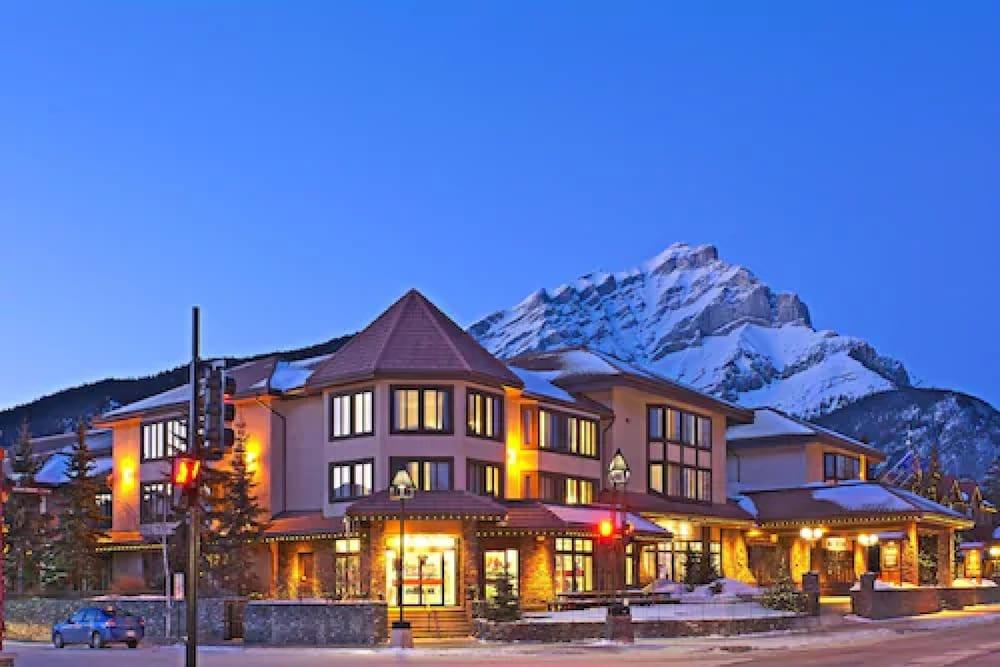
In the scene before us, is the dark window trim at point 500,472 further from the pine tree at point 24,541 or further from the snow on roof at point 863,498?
the snow on roof at point 863,498

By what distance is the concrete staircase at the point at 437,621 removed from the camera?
48844 millimetres

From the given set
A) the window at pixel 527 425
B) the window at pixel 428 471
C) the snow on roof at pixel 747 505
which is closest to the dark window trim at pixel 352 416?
the window at pixel 428 471

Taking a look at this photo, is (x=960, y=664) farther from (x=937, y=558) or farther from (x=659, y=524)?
(x=937, y=558)

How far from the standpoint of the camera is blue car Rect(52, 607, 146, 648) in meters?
45.7

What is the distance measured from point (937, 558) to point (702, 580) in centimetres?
1822

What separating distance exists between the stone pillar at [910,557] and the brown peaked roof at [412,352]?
22541mm

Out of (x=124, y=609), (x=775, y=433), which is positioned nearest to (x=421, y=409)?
(x=124, y=609)

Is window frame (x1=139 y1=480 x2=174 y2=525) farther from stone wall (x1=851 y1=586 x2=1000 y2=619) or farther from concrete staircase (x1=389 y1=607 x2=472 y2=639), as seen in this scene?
stone wall (x1=851 y1=586 x2=1000 y2=619)

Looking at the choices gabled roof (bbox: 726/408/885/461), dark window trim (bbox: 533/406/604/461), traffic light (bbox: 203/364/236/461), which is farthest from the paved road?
gabled roof (bbox: 726/408/885/461)

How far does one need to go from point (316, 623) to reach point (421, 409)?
41.2 feet

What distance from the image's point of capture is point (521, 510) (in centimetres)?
5659

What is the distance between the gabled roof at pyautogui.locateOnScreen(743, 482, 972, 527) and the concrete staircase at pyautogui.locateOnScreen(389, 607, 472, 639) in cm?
2611

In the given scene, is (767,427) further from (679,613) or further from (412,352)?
(679,613)

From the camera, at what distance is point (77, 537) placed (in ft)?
205
